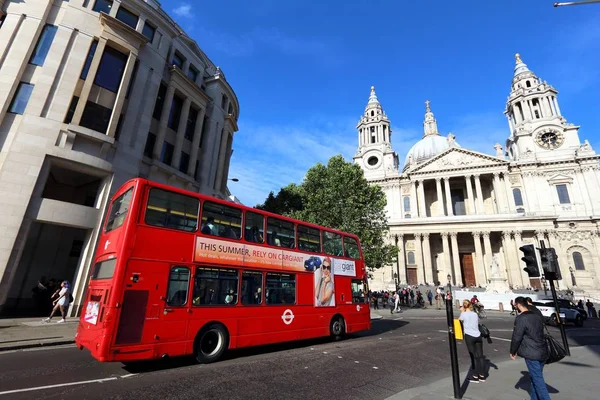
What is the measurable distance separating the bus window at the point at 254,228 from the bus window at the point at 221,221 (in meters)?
0.29

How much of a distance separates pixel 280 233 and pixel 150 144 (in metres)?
14.7

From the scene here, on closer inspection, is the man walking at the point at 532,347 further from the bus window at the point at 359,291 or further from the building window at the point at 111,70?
the building window at the point at 111,70

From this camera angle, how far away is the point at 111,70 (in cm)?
1723

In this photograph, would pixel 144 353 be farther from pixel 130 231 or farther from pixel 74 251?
pixel 74 251

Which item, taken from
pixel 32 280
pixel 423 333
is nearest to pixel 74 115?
pixel 32 280

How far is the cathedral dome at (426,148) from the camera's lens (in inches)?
2441

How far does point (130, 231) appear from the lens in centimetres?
664

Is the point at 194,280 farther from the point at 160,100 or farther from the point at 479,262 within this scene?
the point at 479,262

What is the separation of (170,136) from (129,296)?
56.4 feet

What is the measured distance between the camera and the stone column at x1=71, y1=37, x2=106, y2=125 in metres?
15.2

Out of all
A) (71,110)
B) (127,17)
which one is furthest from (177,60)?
(71,110)

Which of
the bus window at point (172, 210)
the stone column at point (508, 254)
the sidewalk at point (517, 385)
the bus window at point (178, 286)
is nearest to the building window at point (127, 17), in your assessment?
the bus window at point (172, 210)

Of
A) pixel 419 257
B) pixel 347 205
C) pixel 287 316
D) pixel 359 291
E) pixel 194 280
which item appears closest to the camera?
pixel 194 280

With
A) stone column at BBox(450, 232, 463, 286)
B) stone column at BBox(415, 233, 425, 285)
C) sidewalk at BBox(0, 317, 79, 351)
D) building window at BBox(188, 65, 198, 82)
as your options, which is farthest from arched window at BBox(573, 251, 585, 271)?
sidewalk at BBox(0, 317, 79, 351)
